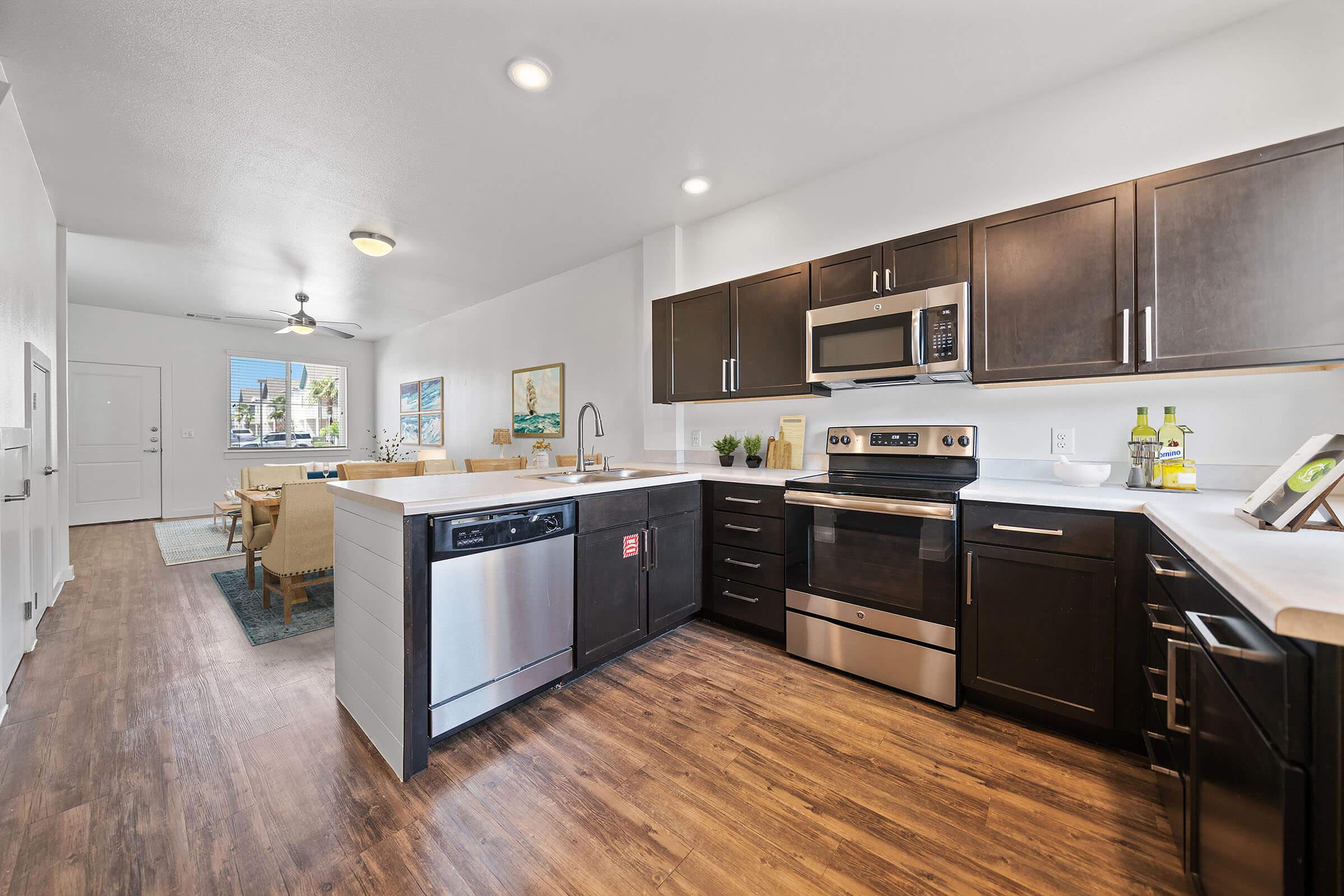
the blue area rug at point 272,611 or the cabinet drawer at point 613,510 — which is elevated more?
the cabinet drawer at point 613,510

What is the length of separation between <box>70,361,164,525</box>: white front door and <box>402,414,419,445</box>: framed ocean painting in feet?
9.45

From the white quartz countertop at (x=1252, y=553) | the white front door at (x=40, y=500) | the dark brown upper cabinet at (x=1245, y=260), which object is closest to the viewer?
the white quartz countertop at (x=1252, y=553)

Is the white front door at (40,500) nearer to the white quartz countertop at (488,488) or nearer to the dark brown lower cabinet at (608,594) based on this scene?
the white quartz countertop at (488,488)

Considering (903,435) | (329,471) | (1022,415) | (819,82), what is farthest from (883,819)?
(329,471)

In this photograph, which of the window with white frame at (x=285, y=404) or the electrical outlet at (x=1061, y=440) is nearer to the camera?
the electrical outlet at (x=1061, y=440)

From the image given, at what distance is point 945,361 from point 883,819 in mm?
1802

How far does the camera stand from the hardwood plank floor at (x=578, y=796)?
4.25 feet

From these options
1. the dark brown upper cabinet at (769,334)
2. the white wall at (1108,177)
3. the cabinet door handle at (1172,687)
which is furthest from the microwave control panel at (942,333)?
the cabinet door handle at (1172,687)

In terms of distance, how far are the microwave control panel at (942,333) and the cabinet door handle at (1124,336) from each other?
1.79 ft

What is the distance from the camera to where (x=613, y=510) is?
234 cm

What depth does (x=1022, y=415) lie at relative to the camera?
7.93ft

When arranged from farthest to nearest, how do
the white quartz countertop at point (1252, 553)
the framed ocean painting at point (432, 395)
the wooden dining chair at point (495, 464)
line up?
1. the framed ocean painting at point (432, 395)
2. the wooden dining chair at point (495, 464)
3. the white quartz countertop at point (1252, 553)

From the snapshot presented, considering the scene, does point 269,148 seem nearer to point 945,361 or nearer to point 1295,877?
point 945,361

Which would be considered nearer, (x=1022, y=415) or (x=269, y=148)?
(x=1022, y=415)
